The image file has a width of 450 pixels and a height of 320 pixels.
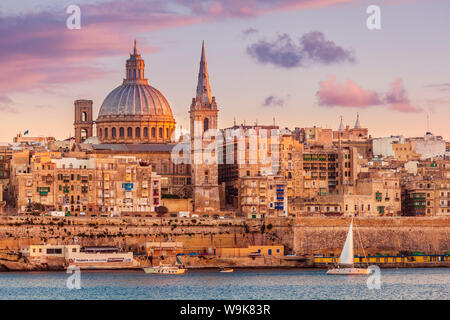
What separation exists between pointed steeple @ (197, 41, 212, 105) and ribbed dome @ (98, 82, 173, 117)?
8.39 meters

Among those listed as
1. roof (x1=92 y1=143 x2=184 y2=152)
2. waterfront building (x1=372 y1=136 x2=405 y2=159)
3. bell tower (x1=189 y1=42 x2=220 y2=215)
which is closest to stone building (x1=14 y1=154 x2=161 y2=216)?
bell tower (x1=189 y1=42 x2=220 y2=215)

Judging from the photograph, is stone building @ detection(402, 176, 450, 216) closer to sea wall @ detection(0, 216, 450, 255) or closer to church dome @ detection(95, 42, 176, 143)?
sea wall @ detection(0, 216, 450, 255)

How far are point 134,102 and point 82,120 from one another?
23.1 feet

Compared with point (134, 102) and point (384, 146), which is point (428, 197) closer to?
point (384, 146)

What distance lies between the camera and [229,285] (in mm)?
53969

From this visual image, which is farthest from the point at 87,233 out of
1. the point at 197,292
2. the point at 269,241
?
the point at 197,292

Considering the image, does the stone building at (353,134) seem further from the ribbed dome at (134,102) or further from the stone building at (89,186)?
the stone building at (89,186)

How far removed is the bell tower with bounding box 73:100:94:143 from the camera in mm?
100250

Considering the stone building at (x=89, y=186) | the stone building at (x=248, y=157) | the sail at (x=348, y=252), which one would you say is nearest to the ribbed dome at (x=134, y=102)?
the stone building at (x=248, y=157)

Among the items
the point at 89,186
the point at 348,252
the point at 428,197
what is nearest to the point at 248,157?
the point at 89,186

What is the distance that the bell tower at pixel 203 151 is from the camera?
8281 cm

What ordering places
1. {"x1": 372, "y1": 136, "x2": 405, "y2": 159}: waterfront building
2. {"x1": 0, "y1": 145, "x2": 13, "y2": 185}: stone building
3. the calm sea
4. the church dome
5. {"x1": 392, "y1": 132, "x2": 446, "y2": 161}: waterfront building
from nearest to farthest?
the calm sea, {"x1": 0, "y1": 145, "x2": 13, "y2": 185}: stone building, the church dome, {"x1": 392, "y1": 132, "x2": 446, "y2": 161}: waterfront building, {"x1": 372, "y1": 136, "x2": 405, "y2": 159}: waterfront building

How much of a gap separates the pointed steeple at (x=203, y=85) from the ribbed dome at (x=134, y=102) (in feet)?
27.5
